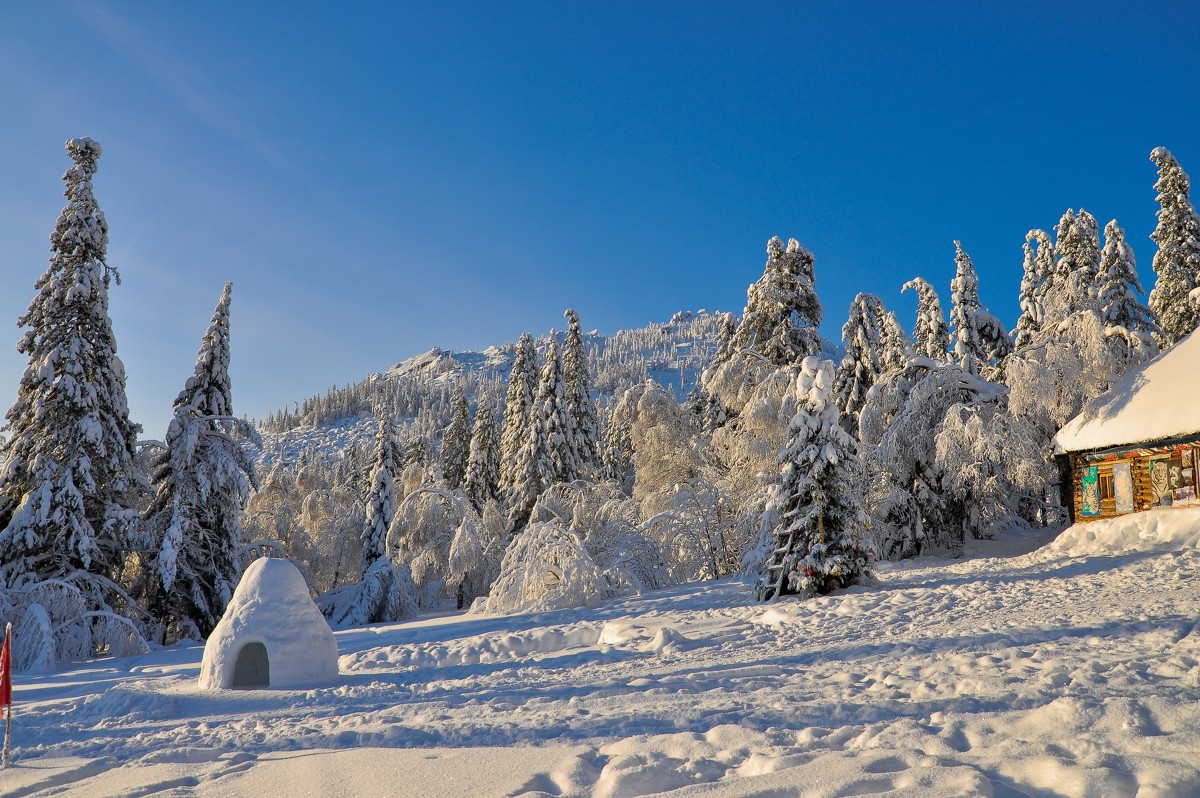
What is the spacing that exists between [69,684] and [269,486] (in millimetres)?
19138

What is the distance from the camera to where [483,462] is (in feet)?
130

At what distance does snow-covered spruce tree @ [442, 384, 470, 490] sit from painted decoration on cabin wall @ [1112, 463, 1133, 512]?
34279mm

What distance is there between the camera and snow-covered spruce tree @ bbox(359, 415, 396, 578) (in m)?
26.6

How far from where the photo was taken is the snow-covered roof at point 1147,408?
54.8ft

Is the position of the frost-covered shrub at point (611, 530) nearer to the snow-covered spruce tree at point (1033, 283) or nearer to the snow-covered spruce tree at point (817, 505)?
the snow-covered spruce tree at point (817, 505)

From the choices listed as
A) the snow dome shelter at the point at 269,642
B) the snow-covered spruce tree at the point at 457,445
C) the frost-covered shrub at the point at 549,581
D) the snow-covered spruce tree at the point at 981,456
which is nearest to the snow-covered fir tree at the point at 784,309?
the snow-covered spruce tree at the point at 981,456

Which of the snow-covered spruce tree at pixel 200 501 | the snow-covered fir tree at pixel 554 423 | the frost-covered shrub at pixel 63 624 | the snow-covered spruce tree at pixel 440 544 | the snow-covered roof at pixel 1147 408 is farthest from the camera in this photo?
the snow-covered fir tree at pixel 554 423

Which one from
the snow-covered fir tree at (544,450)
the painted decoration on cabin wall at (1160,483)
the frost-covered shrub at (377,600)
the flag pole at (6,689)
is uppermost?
the snow-covered fir tree at (544,450)

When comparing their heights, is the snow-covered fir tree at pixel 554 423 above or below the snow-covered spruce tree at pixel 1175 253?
below

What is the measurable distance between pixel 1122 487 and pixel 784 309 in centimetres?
1071

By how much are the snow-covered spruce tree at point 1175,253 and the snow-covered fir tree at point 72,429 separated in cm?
3385

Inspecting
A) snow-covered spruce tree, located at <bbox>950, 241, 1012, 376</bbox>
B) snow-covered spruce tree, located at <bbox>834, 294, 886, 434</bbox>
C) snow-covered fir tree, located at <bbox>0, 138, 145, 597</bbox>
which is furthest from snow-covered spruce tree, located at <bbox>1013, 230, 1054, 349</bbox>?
snow-covered fir tree, located at <bbox>0, 138, 145, 597</bbox>

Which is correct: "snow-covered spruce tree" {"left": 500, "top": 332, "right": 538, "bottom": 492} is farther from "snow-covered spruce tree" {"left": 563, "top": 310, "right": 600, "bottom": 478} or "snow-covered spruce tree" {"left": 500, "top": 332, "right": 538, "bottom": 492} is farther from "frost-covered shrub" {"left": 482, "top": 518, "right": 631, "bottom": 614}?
"frost-covered shrub" {"left": 482, "top": 518, "right": 631, "bottom": 614}

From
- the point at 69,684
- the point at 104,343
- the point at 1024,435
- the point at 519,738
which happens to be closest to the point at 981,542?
the point at 1024,435
